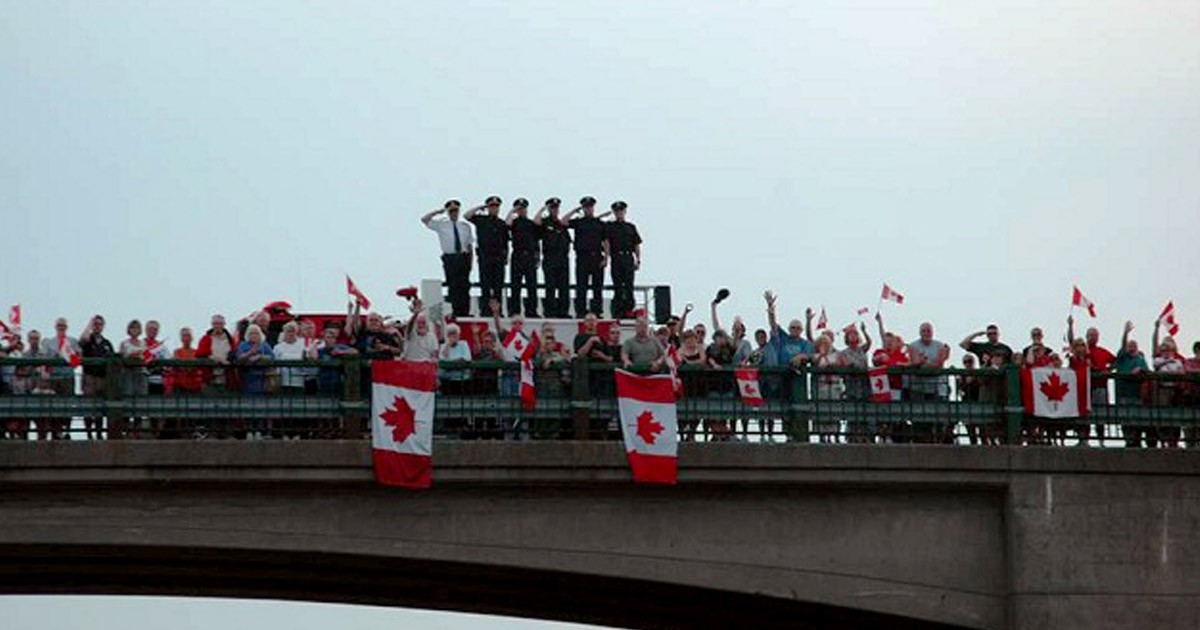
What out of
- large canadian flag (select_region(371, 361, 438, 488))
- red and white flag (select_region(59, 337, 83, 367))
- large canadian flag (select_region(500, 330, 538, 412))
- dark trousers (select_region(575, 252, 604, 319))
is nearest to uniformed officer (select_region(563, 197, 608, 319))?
dark trousers (select_region(575, 252, 604, 319))

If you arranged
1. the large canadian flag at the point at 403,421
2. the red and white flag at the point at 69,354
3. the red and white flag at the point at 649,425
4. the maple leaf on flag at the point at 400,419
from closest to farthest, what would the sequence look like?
1. the red and white flag at the point at 69,354
2. the large canadian flag at the point at 403,421
3. the maple leaf on flag at the point at 400,419
4. the red and white flag at the point at 649,425

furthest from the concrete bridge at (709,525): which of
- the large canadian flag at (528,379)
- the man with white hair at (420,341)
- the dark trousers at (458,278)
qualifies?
the dark trousers at (458,278)

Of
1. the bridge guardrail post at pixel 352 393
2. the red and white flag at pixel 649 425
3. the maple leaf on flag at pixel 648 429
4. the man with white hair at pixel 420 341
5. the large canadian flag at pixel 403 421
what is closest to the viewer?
the large canadian flag at pixel 403 421

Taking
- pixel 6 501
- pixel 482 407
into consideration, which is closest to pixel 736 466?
pixel 482 407

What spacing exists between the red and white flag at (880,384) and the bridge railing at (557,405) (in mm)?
78

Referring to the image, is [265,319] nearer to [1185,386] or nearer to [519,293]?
[519,293]

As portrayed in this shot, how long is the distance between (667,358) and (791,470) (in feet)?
6.32

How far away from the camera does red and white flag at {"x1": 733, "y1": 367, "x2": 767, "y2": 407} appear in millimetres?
33781

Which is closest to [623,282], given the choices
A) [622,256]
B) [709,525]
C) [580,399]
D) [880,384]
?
[622,256]

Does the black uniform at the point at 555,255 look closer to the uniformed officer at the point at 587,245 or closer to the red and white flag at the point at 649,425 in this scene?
the uniformed officer at the point at 587,245

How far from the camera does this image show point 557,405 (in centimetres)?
3347

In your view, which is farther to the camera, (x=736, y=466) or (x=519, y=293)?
(x=519, y=293)

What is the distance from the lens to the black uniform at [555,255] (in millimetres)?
38344

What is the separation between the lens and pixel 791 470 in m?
33.0
